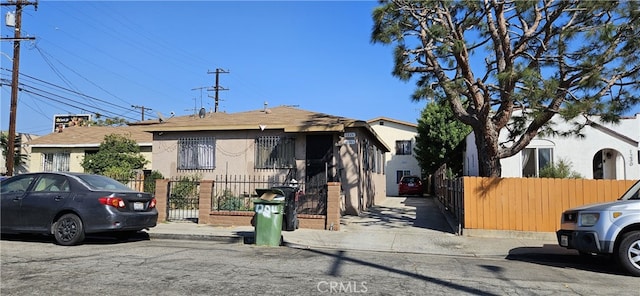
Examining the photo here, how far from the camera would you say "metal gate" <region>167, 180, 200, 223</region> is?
13844 mm

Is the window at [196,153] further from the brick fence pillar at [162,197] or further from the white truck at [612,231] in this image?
the white truck at [612,231]

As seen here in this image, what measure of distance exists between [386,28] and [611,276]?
263 inches

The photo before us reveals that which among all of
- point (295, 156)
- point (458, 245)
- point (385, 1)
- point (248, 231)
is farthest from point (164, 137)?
point (458, 245)

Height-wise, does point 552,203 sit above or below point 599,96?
below

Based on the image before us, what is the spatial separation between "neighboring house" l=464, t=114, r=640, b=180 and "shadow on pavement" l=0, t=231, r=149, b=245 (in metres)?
13.7

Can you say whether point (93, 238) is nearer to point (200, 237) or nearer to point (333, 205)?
point (200, 237)

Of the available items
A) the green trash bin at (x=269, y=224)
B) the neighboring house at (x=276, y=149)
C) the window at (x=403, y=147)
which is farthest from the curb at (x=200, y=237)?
the window at (x=403, y=147)

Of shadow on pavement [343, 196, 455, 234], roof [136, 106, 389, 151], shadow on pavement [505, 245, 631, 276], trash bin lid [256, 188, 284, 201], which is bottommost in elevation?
shadow on pavement [505, 245, 631, 276]

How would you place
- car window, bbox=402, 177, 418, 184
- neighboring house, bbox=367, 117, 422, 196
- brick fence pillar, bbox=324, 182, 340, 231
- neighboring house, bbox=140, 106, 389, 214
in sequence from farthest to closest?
neighboring house, bbox=367, 117, 422, 196
car window, bbox=402, 177, 418, 184
neighboring house, bbox=140, 106, 389, 214
brick fence pillar, bbox=324, 182, 340, 231

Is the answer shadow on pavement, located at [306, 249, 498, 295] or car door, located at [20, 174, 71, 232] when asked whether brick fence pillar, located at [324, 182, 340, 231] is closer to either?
shadow on pavement, located at [306, 249, 498, 295]

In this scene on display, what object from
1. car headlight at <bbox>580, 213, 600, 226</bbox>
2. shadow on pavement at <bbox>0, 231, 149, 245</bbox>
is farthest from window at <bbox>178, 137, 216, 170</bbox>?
car headlight at <bbox>580, 213, 600, 226</bbox>

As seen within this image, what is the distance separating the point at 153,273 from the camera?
6.41 m

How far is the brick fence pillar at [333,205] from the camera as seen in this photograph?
39.0 feet

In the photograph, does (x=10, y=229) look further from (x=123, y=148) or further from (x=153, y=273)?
(x=123, y=148)
